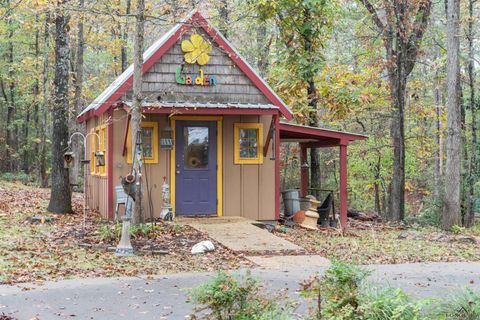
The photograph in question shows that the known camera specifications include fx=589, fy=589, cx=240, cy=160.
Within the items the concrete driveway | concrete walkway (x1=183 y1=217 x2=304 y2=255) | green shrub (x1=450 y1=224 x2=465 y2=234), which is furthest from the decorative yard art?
green shrub (x1=450 y1=224 x2=465 y2=234)

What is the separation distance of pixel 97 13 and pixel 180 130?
11.9 feet

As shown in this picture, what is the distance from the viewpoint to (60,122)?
14961 millimetres

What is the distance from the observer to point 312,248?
11422 mm

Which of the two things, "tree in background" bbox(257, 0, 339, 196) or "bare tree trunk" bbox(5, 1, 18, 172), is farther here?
"bare tree trunk" bbox(5, 1, 18, 172)

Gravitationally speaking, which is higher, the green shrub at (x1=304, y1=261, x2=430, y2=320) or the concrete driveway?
the green shrub at (x1=304, y1=261, x2=430, y2=320)

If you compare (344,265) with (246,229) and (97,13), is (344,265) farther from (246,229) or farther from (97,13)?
(97,13)

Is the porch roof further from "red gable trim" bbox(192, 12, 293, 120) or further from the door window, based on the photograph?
the door window

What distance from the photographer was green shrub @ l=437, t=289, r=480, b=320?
5.17m

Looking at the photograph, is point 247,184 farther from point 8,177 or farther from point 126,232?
point 8,177

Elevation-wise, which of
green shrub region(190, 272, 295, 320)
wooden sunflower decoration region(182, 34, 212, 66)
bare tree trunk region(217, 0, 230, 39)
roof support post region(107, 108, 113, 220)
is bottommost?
green shrub region(190, 272, 295, 320)

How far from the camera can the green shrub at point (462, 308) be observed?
5.17 meters

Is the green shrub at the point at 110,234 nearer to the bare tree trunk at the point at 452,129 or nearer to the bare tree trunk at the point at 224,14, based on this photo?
the bare tree trunk at the point at 224,14

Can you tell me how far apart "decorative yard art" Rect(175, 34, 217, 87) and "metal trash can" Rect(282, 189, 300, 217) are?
389cm

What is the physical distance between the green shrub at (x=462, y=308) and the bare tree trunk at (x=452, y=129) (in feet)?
36.1
